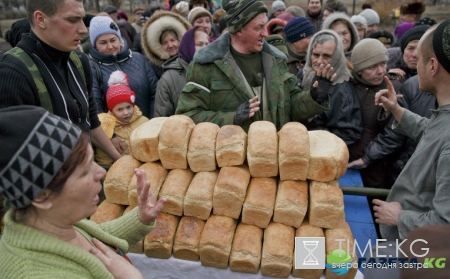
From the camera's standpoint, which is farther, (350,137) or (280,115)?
(350,137)

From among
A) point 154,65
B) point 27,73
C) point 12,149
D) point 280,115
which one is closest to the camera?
point 12,149

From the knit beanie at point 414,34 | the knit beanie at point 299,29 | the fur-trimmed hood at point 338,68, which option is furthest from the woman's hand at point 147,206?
the knit beanie at point 414,34

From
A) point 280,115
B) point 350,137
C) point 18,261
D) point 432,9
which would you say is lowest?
point 432,9

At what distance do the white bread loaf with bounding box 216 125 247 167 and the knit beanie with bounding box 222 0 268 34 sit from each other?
1.01 m

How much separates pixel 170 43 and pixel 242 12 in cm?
178

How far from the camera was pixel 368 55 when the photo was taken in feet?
10.9

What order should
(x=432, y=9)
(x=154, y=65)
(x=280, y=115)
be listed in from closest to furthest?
(x=280, y=115) < (x=154, y=65) < (x=432, y=9)

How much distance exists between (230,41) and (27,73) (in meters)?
1.49

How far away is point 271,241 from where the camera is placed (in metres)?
1.99

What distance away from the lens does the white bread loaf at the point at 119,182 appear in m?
2.17

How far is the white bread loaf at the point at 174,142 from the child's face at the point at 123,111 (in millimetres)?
1266

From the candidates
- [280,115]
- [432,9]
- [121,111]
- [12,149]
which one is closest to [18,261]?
[12,149]

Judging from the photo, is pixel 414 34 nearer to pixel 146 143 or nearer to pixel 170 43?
pixel 170 43

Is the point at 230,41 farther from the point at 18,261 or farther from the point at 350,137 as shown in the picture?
the point at 18,261
